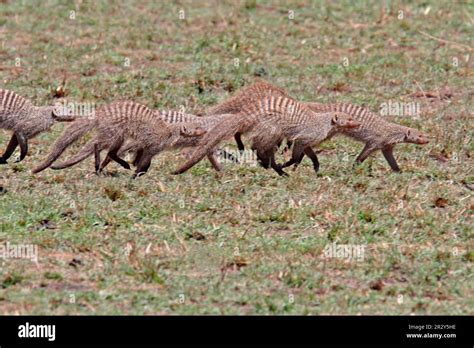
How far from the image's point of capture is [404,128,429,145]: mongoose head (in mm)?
10078

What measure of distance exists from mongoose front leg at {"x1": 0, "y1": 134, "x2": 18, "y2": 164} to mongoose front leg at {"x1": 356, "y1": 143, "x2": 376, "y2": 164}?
2.70 meters

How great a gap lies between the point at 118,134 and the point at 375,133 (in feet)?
6.83

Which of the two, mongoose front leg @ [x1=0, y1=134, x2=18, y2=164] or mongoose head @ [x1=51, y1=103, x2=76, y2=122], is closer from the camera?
mongoose front leg @ [x1=0, y1=134, x2=18, y2=164]

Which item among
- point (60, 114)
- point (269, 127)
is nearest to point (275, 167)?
point (269, 127)

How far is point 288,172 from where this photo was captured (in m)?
9.66

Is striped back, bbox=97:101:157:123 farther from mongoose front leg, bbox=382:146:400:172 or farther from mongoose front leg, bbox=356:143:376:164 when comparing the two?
mongoose front leg, bbox=382:146:400:172

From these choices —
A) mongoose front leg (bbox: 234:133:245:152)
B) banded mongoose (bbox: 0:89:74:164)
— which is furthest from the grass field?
mongoose front leg (bbox: 234:133:245:152)

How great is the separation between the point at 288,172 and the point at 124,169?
127 cm

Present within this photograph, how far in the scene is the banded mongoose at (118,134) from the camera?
922 cm

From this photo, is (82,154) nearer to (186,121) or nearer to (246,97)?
(186,121)

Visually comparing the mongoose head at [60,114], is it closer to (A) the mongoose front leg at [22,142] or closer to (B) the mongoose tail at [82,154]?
(A) the mongoose front leg at [22,142]

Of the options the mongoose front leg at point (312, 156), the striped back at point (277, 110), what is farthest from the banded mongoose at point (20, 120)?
the mongoose front leg at point (312, 156)

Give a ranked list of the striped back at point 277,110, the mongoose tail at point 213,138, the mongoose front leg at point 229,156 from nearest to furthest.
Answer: the mongoose tail at point 213,138
the striped back at point 277,110
the mongoose front leg at point 229,156
